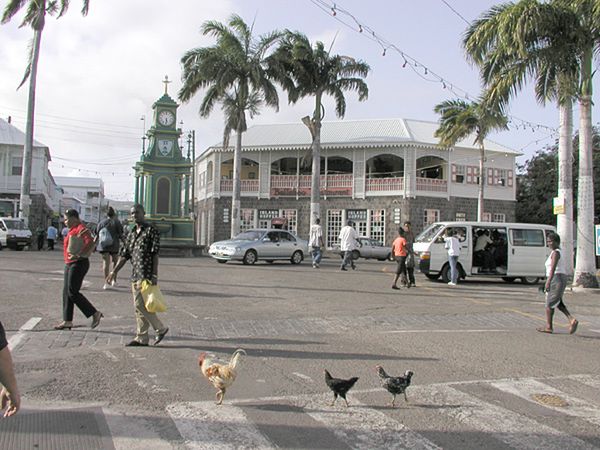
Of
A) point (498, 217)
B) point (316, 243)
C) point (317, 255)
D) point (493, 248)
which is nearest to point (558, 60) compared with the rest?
point (493, 248)

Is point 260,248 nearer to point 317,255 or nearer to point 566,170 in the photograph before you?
point 317,255

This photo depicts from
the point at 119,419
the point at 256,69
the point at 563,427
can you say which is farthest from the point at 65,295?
the point at 256,69

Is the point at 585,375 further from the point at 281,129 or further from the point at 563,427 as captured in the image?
the point at 281,129

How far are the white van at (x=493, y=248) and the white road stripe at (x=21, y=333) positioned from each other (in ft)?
37.5

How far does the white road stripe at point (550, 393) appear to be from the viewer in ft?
16.6

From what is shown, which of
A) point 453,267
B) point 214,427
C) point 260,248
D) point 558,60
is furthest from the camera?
point 260,248

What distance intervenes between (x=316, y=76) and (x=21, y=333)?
24558 millimetres

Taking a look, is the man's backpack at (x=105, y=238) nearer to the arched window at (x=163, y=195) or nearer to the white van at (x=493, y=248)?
the white van at (x=493, y=248)

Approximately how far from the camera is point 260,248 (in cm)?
2244

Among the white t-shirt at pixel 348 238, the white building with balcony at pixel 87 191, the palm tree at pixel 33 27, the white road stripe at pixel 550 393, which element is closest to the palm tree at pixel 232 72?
the palm tree at pixel 33 27

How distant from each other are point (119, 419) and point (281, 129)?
1584 inches

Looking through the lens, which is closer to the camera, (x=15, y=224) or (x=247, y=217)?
(x=15, y=224)

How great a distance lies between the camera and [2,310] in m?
9.67

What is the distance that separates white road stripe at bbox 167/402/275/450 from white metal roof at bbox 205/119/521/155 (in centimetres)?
3427
